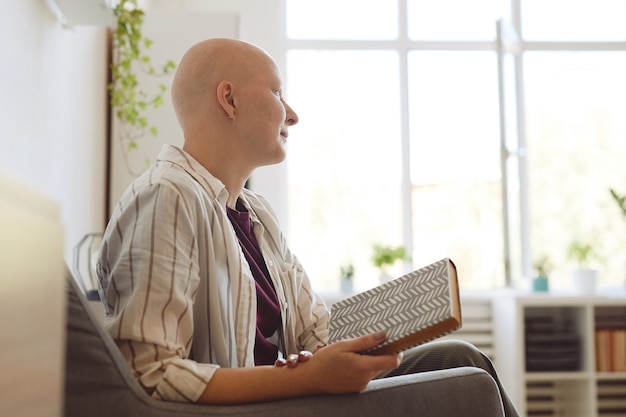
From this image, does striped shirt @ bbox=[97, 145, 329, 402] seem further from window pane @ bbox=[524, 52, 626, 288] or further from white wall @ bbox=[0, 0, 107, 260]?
window pane @ bbox=[524, 52, 626, 288]

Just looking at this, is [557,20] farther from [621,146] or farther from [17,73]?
[17,73]

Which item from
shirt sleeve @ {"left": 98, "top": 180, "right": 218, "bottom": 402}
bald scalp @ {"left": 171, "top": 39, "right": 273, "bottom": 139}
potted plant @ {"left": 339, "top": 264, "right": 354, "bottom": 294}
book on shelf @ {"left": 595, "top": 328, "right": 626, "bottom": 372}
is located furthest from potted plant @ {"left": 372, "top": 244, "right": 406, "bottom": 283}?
shirt sleeve @ {"left": 98, "top": 180, "right": 218, "bottom": 402}

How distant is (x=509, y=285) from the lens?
4.25 meters

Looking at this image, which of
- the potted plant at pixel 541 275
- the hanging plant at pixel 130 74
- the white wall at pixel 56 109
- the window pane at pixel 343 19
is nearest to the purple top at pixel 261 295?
the white wall at pixel 56 109

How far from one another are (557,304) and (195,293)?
2879mm

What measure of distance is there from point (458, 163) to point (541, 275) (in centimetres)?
91

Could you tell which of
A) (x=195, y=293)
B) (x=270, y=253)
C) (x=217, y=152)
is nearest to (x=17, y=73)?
(x=217, y=152)

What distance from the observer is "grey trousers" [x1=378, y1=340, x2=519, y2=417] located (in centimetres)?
133

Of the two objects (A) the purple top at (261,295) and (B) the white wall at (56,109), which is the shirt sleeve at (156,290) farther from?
(A) the purple top at (261,295)

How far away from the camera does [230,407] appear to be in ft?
3.41

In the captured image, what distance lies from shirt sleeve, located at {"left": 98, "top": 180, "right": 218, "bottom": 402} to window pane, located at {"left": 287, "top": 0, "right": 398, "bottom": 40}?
3.53 meters

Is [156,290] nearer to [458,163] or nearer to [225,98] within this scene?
[225,98]

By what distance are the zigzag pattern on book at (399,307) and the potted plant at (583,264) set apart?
3.11 metres

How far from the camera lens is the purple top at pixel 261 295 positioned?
1.54 metres
